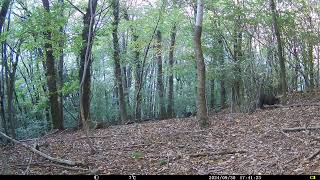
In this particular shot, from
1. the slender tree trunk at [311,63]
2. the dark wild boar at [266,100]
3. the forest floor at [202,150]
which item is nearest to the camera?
the forest floor at [202,150]

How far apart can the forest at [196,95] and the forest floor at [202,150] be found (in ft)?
0.10

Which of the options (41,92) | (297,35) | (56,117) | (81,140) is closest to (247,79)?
(297,35)

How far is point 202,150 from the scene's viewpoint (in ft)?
28.8

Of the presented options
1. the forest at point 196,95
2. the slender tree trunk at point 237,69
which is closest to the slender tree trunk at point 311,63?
the forest at point 196,95

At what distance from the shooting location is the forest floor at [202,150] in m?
6.98

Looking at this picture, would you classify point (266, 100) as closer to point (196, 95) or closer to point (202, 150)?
point (196, 95)

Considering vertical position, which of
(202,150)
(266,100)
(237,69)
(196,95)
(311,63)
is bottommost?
(202,150)

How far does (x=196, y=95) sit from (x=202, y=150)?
3979 millimetres

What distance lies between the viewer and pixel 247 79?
49.0 ft

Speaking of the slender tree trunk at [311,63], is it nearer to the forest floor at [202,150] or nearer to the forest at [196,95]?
the forest at [196,95]

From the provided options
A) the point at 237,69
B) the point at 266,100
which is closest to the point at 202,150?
the point at 266,100

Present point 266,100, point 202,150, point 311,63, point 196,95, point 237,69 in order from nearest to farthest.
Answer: point 202,150, point 196,95, point 266,100, point 237,69, point 311,63

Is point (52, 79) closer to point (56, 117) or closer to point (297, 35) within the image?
point (56, 117)

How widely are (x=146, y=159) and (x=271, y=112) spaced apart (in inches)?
241
